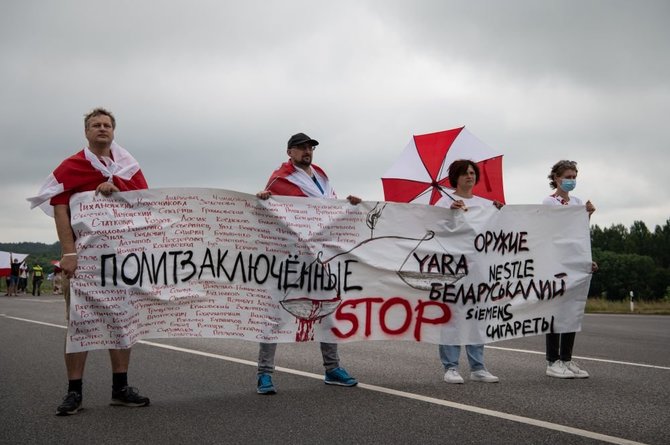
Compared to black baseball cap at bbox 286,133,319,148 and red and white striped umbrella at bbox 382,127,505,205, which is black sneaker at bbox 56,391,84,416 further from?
red and white striped umbrella at bbox 382,127,505,205

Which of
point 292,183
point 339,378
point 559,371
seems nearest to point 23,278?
point 292,183

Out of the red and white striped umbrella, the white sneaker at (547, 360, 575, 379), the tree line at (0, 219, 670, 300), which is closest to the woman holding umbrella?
the white sneaker at (547, 360, 575, 379)

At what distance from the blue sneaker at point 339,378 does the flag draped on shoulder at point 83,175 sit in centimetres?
257

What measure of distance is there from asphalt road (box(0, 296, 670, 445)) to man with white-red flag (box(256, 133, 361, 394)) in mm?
187

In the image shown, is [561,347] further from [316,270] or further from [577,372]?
[316,270]

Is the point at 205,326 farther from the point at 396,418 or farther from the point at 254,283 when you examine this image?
the point at 396,418

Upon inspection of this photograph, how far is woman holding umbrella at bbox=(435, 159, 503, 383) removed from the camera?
6.38m

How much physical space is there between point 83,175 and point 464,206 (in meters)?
3.71

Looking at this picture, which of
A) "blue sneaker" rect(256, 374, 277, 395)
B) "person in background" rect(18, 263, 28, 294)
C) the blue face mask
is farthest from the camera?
"person in background" rect(18, 263, 28, 294)

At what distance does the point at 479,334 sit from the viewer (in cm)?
663

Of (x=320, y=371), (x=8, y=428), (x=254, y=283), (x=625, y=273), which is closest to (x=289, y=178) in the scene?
(x=254, y=283)

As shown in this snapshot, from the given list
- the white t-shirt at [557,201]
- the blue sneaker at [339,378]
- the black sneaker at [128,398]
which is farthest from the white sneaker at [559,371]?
the black sneaker at [128,398]

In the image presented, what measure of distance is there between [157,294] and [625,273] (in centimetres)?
11586

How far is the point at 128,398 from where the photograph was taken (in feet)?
17.8
